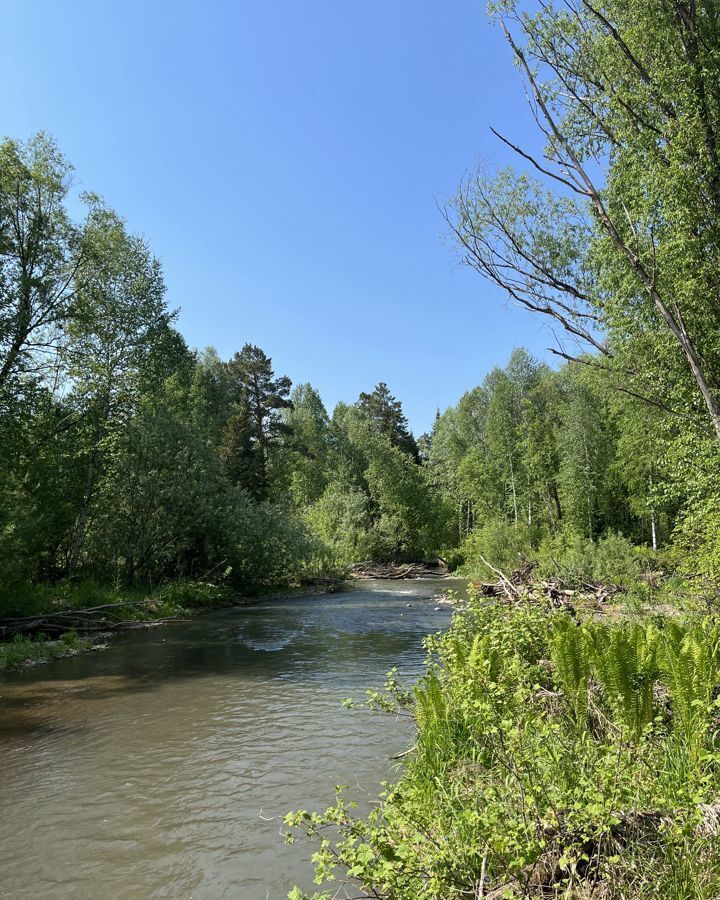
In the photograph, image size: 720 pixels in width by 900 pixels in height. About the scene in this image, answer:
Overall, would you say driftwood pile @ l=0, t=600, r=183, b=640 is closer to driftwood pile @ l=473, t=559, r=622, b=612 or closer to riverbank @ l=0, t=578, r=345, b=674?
riverbank @ l=0, t=578, r=345, b=674

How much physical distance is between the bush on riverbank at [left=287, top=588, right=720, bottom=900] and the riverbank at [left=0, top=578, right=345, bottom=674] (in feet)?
37.6

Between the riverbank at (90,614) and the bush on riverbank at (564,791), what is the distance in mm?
11463

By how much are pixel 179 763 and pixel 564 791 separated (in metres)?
5.42

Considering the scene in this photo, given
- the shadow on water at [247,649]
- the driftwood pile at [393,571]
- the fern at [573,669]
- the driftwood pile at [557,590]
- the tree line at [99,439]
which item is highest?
the tree line at [99,439]

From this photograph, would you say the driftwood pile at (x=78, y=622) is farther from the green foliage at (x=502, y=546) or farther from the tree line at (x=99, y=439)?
the green foliage at (x=502, y=546)

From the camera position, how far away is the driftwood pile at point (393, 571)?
1732 inches

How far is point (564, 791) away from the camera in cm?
352

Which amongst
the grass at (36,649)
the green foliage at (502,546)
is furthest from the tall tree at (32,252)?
the green foliage at (502,546)

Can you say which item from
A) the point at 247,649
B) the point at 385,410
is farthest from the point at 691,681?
the point at 385,410

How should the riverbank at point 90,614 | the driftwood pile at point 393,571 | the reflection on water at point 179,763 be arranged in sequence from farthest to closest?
the driftwood pile at point 393,571 → the riverbank at point 90,614 → the reflection on water at point 179,763

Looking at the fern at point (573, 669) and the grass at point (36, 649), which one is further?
the grass at point (36, 649)

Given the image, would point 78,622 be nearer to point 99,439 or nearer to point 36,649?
point 36,649

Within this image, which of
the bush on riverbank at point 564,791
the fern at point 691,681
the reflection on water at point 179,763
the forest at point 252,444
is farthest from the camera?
the forest at point 252,444

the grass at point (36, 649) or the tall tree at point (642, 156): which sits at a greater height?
the tall tree at point (642, 156)
